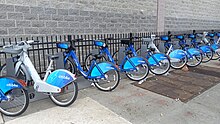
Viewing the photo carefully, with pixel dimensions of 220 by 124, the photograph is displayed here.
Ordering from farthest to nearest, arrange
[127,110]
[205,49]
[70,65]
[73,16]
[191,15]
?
[191,15], [205,49], [73,16], [70,65], [127,110]

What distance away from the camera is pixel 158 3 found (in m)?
8.56

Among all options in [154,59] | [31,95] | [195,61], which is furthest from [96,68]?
[195,61]

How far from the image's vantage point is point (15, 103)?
327 centimetres

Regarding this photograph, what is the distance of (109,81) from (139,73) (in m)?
0.93

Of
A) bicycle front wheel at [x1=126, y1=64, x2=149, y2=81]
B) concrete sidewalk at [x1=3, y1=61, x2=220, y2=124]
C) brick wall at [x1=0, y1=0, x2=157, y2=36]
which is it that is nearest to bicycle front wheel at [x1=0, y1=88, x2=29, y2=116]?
concrete sidewalk at [x1=3, y1=61, x2=220, y2=124]

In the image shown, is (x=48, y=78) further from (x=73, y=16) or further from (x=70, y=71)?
(x=73, y=16)

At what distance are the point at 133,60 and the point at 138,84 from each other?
621 millimetres

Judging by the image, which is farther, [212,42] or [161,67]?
[212,42]

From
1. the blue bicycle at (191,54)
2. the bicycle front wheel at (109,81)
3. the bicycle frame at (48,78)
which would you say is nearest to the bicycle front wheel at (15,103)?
the bicycle frame at (48,78)

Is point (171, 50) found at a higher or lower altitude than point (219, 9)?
lower

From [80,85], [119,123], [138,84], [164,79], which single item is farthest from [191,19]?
[119,123]

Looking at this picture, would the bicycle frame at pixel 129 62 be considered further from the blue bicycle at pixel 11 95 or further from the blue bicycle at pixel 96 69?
the blue bicycle at pixel 11 95

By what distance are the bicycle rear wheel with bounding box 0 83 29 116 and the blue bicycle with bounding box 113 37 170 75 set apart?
111 inches

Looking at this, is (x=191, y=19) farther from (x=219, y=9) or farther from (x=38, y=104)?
(x=38, y=104)
